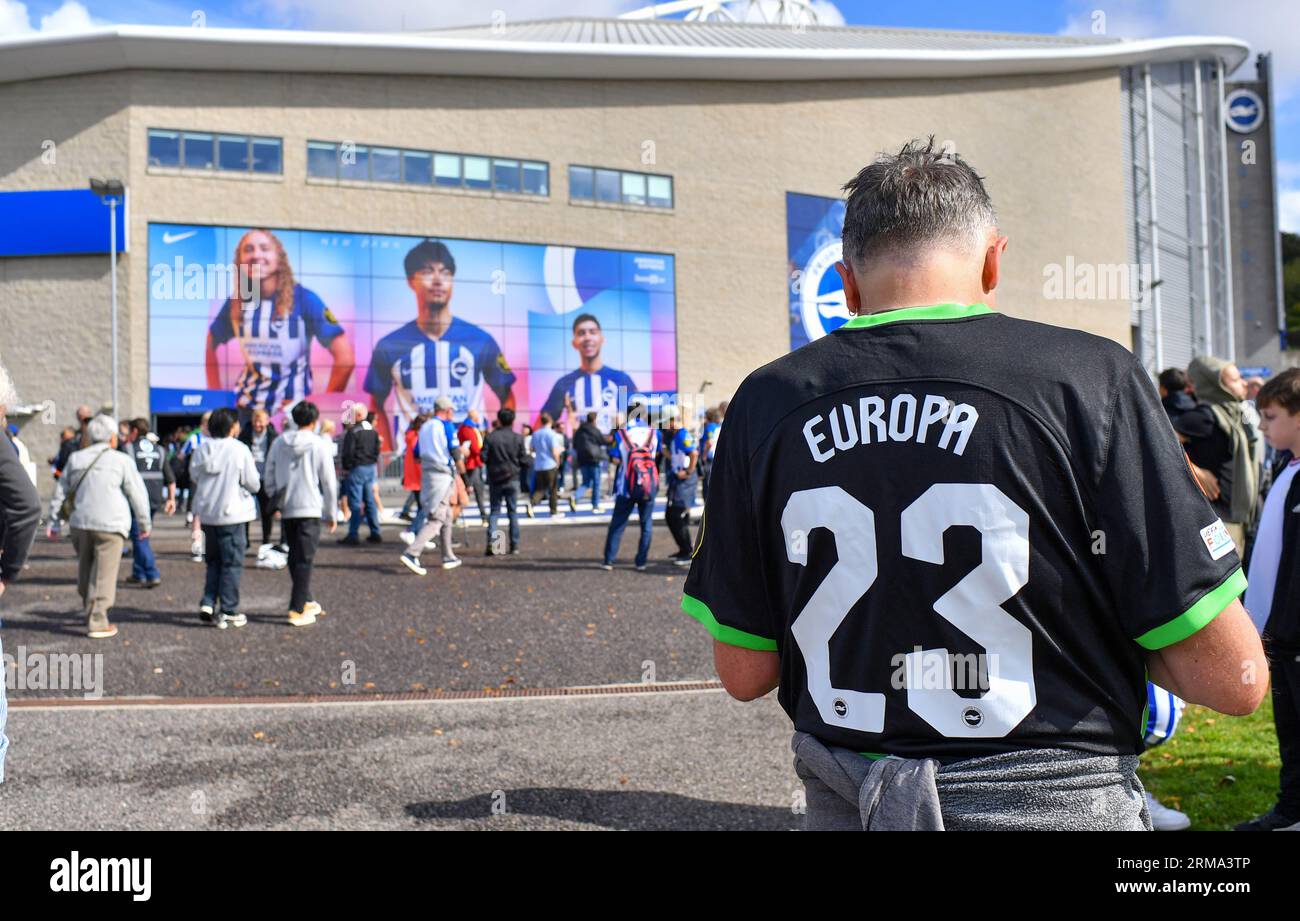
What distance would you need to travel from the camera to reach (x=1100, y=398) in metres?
1.61

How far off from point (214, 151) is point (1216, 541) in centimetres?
3574

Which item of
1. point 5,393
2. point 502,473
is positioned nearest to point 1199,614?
point 5,393

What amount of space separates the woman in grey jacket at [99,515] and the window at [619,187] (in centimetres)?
2949

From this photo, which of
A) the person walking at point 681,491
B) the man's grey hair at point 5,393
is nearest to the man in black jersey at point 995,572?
the man's grey hair at point 5,393

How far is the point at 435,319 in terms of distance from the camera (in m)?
34.7

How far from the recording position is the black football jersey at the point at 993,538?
1.61 m

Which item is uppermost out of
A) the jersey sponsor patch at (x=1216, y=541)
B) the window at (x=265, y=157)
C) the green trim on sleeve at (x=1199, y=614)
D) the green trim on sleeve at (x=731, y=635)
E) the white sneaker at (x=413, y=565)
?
the window at (x=265, y=157)

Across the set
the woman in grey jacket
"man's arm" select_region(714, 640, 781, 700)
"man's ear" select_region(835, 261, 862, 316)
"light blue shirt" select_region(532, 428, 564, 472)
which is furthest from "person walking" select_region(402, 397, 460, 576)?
"man's ear" select_region(835, 261, 862, 316)

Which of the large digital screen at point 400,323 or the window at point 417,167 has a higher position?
the window at point 417,167

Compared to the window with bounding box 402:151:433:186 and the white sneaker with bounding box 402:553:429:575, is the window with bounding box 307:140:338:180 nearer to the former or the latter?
the window with bounding box 402:151:433:186

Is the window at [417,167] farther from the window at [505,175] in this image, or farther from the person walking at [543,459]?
the person walking at [543,459]

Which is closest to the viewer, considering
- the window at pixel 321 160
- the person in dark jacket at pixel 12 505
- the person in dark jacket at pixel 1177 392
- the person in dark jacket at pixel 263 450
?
the person in dark jacket at pixel 12 505

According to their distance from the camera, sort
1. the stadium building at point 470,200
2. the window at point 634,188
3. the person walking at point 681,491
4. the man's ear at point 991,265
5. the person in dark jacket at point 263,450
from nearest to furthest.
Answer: the man's ear at point 991,265, the person walking at point 681,491, the person in dark jacket at point 263,450, the stadium building at point 470,200, the window at point 634,188

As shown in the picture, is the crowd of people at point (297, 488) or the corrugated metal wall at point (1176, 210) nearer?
the crowd of people at point (297, 488)
